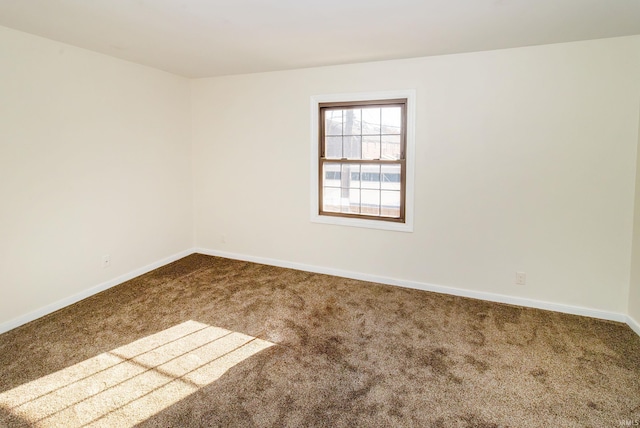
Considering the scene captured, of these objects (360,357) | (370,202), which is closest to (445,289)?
(370,202)

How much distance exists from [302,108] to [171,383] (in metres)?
3.06

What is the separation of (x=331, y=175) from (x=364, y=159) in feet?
1.50

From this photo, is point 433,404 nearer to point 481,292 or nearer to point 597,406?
point 597,406

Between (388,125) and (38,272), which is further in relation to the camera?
(388,125)

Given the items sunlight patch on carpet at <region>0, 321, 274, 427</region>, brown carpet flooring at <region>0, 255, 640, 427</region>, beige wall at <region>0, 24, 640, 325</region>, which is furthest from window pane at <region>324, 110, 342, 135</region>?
sunlight patch on carpet at <region>0, 321, 274, 427</region>

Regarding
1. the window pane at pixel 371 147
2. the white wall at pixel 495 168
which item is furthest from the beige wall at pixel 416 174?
the window pane at pixel 371 147

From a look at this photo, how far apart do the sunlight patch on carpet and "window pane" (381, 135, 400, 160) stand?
7.60 feet

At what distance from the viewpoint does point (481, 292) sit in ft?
11.6

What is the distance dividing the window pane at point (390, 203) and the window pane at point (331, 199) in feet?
1.78

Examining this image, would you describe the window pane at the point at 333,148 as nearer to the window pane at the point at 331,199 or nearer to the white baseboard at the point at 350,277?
the window pane at the point at 331,199

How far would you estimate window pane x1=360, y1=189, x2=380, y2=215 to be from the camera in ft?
13.1

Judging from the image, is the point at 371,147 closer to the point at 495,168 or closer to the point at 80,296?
the point at 495,168

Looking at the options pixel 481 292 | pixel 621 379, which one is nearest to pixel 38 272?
pixel 481 292

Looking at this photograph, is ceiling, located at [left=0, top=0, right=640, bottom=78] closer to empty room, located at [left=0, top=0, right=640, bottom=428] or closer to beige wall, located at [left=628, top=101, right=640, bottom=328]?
empty room, located at [left=0, top=0, right=640, bottom=428]
